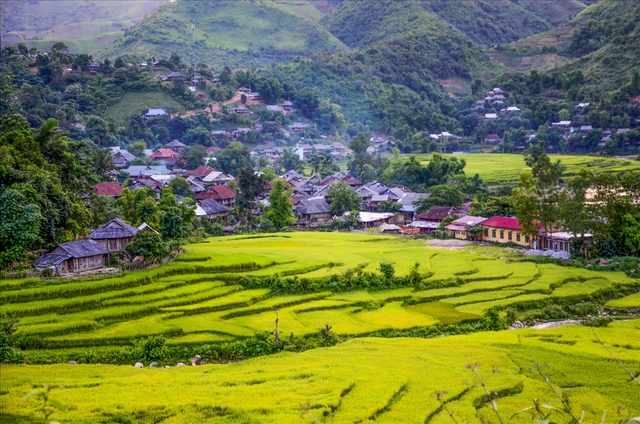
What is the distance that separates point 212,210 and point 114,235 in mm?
19464

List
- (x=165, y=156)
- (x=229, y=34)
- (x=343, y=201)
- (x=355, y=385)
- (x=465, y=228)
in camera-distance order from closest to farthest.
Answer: (x=355, y=385), (x=465, y=228), (x=343, y=201), (x=165, y=156), (x=229, y=34)

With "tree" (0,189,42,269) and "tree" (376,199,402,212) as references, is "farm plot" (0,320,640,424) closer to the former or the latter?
"tree" (0,189,42,269)

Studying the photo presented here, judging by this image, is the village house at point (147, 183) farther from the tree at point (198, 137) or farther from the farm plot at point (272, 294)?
the tree at point (198, 137)

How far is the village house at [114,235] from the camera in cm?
3166

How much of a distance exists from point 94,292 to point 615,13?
102455mm

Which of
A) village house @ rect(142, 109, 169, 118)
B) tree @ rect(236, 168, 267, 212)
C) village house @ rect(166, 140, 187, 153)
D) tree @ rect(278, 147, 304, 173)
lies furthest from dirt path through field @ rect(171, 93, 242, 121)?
tree @ rect(236, 168, 267, 212)

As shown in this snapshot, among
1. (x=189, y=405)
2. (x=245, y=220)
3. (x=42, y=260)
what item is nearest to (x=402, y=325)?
(x=189, y=405)

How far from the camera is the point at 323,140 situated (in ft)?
295

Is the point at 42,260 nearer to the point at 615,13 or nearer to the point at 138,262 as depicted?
the point at 138,262

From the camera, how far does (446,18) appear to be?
463 feet

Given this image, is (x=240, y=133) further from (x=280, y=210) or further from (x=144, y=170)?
(x=280, y=210)

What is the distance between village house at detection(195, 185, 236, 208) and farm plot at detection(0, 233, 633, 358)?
15.4 metres

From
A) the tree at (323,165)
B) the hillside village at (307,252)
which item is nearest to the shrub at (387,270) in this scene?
the hillside village at (307,252)

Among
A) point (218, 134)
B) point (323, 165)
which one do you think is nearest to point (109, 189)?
point (323, 165)
